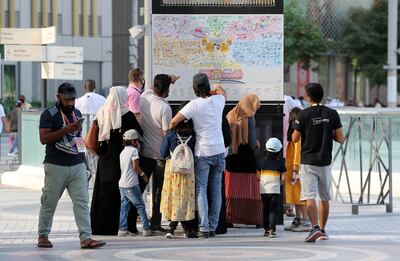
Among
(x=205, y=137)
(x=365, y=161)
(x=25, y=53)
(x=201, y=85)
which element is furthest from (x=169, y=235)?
(x=25, y=53)

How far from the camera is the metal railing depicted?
15938mm

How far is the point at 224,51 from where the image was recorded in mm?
13758

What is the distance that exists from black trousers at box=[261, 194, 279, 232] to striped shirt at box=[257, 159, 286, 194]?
6cm

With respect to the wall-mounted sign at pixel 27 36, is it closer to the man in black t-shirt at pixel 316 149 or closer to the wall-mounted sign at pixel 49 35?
the wall-mounted sign at pixel 49 35

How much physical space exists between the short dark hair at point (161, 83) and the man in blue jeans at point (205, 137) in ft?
1.44

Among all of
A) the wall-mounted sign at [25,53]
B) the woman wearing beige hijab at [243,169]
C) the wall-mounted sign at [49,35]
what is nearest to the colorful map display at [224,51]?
the woman wearing beige hijab at [243,169]

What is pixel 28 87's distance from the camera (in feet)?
194

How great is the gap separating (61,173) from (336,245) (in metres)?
3.06

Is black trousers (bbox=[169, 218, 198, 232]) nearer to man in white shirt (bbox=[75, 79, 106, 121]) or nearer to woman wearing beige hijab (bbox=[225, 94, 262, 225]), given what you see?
woman wearing beige hijab (bbox=[225, 94, 262, 225])

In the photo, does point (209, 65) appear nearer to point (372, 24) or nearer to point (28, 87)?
point (28, 87)

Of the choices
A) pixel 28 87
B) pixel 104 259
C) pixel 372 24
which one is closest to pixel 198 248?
pixel 104 259

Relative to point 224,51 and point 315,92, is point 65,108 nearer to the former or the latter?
point 224,51

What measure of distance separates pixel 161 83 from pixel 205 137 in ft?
3.02

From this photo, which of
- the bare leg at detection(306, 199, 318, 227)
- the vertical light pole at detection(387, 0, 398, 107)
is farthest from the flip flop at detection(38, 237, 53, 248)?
the vertical light pole at detection(387, 0, 398, 107)
